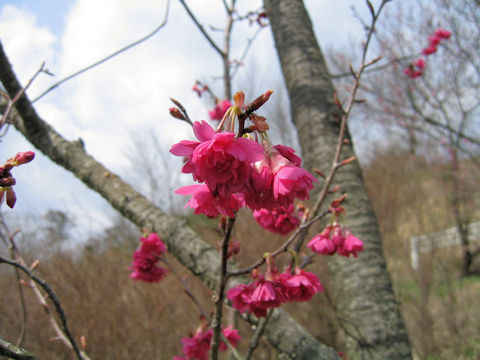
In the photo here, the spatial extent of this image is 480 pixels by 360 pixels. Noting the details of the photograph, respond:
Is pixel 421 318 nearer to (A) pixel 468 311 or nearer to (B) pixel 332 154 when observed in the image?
(A) pixel 468 311

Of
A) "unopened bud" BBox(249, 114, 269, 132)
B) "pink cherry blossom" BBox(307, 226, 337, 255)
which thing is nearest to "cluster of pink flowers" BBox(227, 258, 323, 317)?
"pink cherry blossom" BBox(307, 226, 337, 255)

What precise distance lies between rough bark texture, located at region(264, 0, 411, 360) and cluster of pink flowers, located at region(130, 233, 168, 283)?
92 cm

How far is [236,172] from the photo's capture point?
0.48 m

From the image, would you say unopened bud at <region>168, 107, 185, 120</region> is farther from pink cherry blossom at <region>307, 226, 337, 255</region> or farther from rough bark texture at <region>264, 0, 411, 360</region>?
rough bark texture at <region>264, 0, 411, 360</region>

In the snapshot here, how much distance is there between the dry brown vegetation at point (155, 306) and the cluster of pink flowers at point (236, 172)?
3540 mm

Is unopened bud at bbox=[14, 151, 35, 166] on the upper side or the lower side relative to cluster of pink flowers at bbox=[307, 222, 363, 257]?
upper

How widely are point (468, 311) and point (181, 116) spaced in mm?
5236

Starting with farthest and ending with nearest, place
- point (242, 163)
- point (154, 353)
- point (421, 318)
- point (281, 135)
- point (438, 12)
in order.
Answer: point (281, 135)
point (438, 12)
point (154, 353)
point (421, 318)
point (242, 163)

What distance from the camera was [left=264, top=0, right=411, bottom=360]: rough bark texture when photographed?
4.34ft

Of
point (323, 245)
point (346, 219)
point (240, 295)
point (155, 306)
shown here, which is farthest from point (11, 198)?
point (155, 306)

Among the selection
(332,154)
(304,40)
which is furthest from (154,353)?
(304,40)

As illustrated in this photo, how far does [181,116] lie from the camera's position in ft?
2.15

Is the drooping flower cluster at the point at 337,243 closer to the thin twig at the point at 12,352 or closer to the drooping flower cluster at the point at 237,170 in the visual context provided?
the drooping flower cluster at the point at 237,170

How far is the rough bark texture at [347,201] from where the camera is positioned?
4.34 ft
